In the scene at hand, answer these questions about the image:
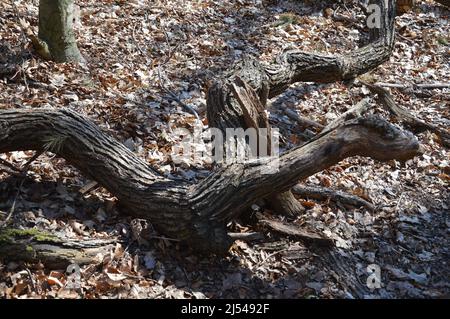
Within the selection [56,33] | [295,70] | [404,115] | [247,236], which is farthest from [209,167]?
[404,115]

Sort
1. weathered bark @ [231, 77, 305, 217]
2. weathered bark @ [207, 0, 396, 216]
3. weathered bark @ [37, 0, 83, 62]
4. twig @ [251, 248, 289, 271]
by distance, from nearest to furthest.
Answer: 1. twig @ [251, 248, 289, 271]
2. weathered bark @ [231, 77, 305, 217]
3. weathered bark @ [207, 0, 396, 216]
4. weathered bark @ [37, 0, 83, 62]

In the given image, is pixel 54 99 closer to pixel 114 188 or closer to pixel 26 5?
pixel 114 188

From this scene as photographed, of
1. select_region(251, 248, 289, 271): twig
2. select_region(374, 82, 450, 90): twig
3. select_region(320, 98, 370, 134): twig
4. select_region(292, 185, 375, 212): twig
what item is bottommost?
select_region(251, 248, 289, 271): twig

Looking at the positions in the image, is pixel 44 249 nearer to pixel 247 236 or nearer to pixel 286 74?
pixel 247 236

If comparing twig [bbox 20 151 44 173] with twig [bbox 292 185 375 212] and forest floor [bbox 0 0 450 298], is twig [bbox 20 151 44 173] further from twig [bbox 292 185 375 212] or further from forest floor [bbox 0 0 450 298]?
twig [bbox 292 185 375 212]

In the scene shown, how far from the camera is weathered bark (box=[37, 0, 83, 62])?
643cm

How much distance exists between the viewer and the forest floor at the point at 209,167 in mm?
4320

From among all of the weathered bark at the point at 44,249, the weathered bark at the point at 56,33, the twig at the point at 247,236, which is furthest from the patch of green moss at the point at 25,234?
the weathered bark at the point at 56,33

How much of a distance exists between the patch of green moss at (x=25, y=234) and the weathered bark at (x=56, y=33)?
10.8 feet

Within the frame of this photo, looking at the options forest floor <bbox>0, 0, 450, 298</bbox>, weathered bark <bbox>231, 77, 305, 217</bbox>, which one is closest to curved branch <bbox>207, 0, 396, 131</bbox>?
weathered bark <bbox>231, 77, 305, 217</bbox>

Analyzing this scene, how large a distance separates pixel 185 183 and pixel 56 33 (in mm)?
3381

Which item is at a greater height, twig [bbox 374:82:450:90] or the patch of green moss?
twig [bbox 374:82:450:90]

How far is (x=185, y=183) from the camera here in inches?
181
